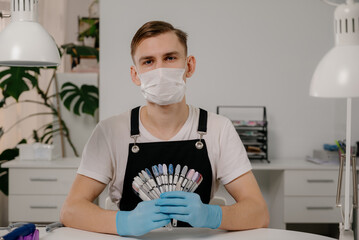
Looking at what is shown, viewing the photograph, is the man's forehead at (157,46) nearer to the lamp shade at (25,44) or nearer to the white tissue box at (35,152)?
the lamp shade at (25,44)

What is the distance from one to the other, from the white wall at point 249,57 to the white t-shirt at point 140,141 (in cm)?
155

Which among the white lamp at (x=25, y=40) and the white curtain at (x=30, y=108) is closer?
the white lamp at (x=25, y=40)

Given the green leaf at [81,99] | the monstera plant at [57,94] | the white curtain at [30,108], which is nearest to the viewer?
the monstera plant at [57,94]

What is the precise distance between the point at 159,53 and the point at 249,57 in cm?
180

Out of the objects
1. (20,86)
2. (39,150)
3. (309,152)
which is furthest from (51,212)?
(309,152)

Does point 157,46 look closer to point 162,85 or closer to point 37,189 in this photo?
point 162,85

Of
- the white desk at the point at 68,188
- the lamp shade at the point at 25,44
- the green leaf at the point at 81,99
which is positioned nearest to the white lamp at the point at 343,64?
the lamp shade at the point at 25,44

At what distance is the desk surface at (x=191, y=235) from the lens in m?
1.17

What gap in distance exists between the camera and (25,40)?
99 cm

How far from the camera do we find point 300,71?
3.20m

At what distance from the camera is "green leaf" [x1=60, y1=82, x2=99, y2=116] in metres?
3.30

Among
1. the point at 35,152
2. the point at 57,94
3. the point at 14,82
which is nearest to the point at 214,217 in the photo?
the point at 35,152

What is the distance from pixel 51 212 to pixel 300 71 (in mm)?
2066

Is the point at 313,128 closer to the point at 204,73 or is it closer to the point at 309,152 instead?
the point at 309,152
